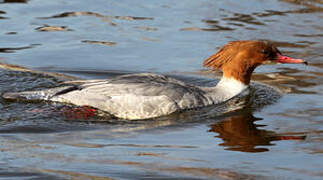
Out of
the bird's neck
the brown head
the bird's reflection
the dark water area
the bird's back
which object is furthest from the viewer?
the bird's neck

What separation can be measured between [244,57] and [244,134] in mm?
1671

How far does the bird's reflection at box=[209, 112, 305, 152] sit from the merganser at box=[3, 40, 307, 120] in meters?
A: 0.66

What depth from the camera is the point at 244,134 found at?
7543 millimetres

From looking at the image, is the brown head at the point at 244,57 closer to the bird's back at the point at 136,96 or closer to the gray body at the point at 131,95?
the gray body at the point at 131,95

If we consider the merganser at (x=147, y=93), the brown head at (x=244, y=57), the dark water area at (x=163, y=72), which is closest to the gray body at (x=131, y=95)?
the merganser at (x=147, y=93)

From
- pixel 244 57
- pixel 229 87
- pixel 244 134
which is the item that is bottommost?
pixel 244 134

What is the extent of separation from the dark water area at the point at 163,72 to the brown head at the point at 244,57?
374 millimetres

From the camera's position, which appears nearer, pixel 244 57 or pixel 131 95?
pixel 131 95

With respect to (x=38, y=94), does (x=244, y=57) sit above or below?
above

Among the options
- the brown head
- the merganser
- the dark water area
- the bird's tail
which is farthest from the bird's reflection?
the bird's tail

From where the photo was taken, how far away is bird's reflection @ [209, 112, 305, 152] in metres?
7.06

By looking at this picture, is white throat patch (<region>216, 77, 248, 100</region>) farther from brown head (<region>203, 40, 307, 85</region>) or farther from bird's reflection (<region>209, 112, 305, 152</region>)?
bird's reflection (<region>209, 112, 305, 152</region>)

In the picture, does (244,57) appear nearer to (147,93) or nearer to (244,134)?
(147,93)

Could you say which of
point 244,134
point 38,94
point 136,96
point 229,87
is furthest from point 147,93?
point 244,134
